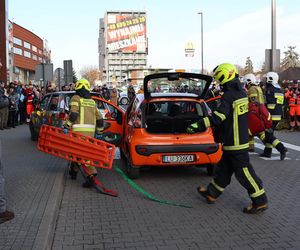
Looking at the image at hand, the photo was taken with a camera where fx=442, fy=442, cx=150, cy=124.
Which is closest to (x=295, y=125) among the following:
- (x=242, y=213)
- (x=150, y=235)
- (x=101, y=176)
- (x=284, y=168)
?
(x=284, y=168)

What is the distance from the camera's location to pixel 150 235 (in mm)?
5098

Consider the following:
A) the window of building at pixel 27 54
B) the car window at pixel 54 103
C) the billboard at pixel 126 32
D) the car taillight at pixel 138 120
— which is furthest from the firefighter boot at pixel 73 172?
the window of building at pixel 27 54

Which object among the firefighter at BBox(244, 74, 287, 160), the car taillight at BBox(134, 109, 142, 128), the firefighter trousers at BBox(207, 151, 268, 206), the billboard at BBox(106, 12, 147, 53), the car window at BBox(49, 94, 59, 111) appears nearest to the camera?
the firefighter trousers at BBox(207, 151, 268, 206)

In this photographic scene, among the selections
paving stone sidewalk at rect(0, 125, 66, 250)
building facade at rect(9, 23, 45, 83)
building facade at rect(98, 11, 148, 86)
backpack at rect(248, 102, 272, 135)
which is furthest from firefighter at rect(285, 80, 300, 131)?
building facade at rect(98, 11, 148, 86)

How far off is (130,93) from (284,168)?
16149 millimetres

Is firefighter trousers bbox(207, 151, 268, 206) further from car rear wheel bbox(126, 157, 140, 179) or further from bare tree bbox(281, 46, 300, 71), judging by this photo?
bare tree bbox(281, 46, 300, 71)

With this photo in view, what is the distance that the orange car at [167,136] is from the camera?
7719mm

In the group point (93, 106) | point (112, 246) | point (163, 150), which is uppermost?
point (93, 106)

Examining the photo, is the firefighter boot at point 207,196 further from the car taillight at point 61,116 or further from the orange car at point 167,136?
the car taillight at point 61,116

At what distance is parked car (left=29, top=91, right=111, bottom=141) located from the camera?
38.8ft

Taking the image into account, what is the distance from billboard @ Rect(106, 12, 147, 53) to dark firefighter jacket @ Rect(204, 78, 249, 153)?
101078 millimetres

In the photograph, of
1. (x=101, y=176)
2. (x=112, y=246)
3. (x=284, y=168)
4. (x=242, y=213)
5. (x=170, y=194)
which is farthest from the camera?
(x=284, y=168)

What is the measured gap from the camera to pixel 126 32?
10794 cm

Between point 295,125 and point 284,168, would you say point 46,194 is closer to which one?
point 284,168
